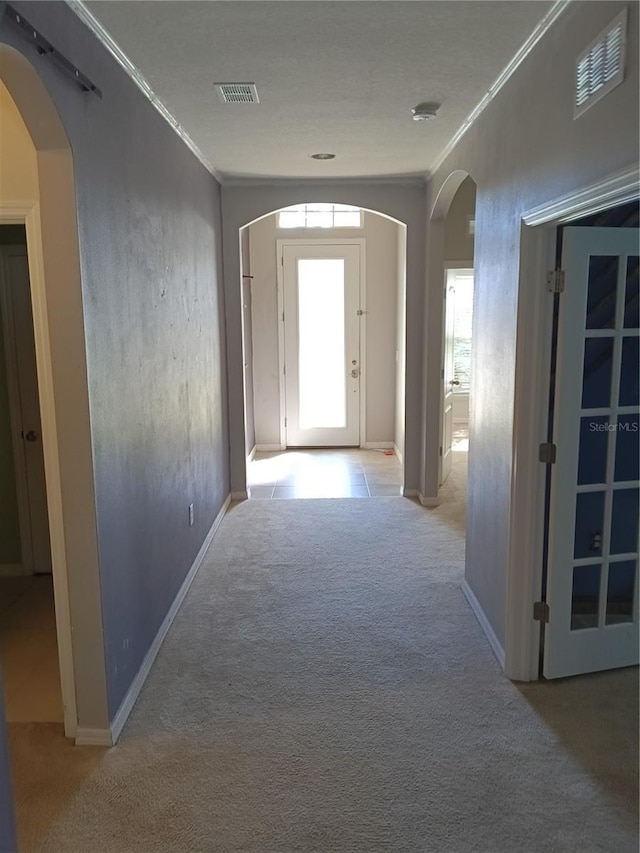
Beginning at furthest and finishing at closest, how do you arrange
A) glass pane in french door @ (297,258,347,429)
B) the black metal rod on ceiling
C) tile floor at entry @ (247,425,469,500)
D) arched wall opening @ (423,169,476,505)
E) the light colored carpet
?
1. glass pane in french door @ (297,258,347,429)
2. tile floor at entry @ (247,425,469,500)
3. arched wall opening @ (423,169,476,505)
4. the light colored carpet
5. the black metal rod on ceiling

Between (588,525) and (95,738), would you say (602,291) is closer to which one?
(588,525)

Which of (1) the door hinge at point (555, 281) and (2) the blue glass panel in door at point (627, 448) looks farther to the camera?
(2) the blue glass panel in door at point (627, 448)

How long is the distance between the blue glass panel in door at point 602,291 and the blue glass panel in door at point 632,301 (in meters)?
0.06

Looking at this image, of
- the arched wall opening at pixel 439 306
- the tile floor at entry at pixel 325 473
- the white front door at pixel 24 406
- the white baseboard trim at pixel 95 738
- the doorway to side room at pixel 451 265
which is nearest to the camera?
the white baseboard trim at pixel 95 738

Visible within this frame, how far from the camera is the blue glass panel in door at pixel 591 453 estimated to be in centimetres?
285

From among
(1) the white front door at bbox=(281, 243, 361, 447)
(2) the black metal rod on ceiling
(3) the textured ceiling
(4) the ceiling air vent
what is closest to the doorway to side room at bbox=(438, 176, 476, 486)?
(1) the white front door at bbox=(281, 243, 361, 447)

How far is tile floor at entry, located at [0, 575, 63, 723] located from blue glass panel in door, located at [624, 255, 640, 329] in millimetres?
Answer: 2912

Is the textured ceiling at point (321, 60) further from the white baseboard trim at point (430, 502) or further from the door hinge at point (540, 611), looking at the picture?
the white baseboard trim at point (430, 502)

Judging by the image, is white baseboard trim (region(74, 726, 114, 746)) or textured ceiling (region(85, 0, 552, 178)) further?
white baseboard trim (region(74, 726, 114, 746))

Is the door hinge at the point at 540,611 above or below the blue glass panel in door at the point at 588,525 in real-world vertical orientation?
below

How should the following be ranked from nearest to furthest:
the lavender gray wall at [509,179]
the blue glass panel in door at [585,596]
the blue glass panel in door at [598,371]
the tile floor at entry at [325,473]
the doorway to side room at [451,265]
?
1. the lavender gray wall at [509,179]
2. the blue glass panel in door at [598,371]
3. the blue glass panel in door at [585,596]
4. the doorway to side room at [451,265]
5. the tile floor at entry at [325,473]

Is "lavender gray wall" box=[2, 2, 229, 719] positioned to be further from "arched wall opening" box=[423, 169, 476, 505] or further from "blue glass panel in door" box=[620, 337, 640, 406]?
"blue glass panel in door" box=[620, 337, 640, 406]

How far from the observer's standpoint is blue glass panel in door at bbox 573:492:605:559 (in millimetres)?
2947

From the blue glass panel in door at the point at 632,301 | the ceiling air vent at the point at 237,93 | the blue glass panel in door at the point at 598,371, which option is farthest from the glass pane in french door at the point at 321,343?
the blue glass panel in door at the point at 632,301
